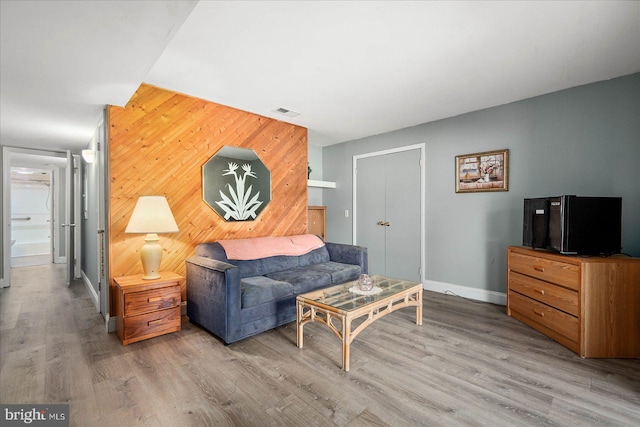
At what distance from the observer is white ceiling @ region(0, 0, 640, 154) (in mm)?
1751

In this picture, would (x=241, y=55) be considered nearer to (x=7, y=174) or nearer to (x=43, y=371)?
(x=43, y=371)

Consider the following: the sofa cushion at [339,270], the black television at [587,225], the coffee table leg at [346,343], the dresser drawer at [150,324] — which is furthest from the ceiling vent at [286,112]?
the black television at [587,225]

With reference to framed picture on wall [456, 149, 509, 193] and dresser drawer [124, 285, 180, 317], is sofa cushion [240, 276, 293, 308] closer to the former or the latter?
dresser drawer [124, 285, 180, 317]

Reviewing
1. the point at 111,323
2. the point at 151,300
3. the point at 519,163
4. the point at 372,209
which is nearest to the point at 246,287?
the point at 151,300

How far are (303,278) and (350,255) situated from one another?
101 cm

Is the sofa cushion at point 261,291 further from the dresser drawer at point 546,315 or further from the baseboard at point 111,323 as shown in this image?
the dresser drawer at point 546,315

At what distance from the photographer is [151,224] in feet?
8.76

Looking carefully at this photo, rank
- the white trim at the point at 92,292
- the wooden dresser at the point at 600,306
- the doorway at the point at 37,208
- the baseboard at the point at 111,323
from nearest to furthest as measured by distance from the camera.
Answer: the wooden dresser at the point at 600,306 < the baseboard at the point at 111,323 < the white trim at the point at 92,292 < the doorway at the point at 37,208

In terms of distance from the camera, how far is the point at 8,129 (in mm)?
3627

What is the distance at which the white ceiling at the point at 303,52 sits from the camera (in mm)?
1751

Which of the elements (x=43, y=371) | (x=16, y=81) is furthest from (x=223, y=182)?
(x=43, y=371)

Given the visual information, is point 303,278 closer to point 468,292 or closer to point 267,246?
point 267,246

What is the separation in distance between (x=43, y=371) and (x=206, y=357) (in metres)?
1.10

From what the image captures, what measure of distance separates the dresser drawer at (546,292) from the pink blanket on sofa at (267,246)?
2333 millimetres
